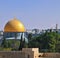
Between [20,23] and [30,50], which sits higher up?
[20,23]

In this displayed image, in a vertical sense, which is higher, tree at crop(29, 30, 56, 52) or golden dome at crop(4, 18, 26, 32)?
golden dome at crop(4, 18, 26, 32)

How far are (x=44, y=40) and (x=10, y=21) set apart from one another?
16.6 ft

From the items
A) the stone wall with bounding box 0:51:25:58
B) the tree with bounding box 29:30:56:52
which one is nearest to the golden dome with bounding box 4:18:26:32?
the tree with bounding box 29:30:56:52

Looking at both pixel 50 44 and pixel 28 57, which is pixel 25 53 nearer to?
pixel 28 57

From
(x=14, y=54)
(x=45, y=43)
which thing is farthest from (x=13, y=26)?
(x=14, y=54)

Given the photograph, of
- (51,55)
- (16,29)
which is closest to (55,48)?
(16,29)

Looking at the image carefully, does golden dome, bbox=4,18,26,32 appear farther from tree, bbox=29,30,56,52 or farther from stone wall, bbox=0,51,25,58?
stone wall, bbox=0,51,25,58

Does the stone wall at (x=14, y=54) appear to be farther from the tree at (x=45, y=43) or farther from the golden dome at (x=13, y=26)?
the golden dome at (x=13, y=26)

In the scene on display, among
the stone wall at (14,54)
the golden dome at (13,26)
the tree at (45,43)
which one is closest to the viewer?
the stone wall at (14,54)

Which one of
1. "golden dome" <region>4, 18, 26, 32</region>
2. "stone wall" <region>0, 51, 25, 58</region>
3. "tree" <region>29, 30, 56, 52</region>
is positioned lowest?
"stone wall" <region>0, 51, 25, 58</region>

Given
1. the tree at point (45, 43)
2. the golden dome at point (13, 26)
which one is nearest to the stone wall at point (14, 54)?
the tree at point (45, 43)

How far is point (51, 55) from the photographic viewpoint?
56.8 feet

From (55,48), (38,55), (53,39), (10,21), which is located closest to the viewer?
(38,55)

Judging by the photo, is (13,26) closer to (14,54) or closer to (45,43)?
(45,43)
